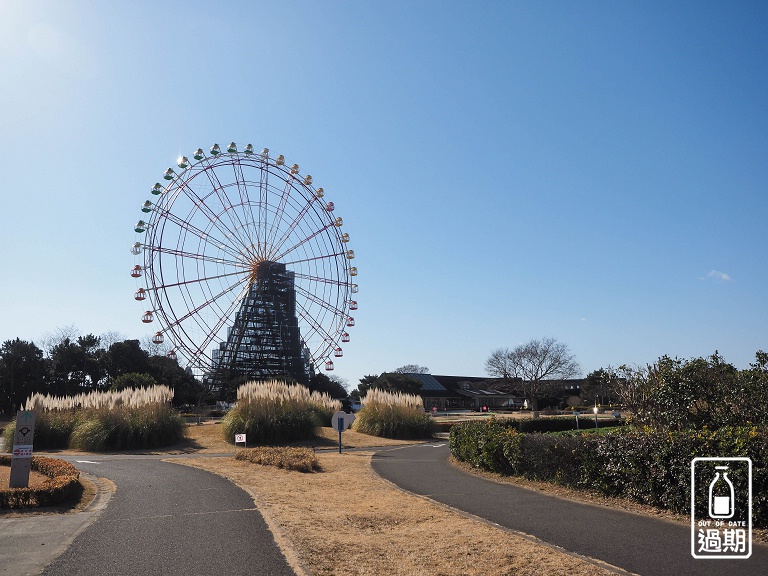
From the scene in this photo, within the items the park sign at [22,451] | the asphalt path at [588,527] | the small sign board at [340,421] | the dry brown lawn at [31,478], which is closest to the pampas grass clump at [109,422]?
the dry brown lawn at [31,478]

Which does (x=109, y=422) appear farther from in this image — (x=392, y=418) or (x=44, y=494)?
(x=44, y=494)

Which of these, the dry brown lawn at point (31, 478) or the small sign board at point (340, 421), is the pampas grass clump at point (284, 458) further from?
the dry brown lawn at point (31, 478)

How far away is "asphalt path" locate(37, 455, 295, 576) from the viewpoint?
670 cm

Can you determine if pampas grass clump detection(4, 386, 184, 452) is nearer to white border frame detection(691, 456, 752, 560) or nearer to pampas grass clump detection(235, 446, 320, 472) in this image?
pampas grass clump detection(235, 446, 320, 472)

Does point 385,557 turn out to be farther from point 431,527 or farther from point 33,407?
point 33,407

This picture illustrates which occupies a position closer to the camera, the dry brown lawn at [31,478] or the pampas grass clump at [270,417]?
the dry brown lawn at [31,478]

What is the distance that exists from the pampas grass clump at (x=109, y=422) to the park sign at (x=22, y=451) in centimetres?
1103

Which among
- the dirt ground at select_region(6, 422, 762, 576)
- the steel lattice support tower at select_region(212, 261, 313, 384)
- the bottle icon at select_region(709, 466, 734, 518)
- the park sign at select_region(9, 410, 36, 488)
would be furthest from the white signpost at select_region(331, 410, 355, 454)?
the steel lattice support tower at select_region(212, 261, 313, 384)

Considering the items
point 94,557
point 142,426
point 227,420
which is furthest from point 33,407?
point 94,557

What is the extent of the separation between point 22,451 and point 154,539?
241 inches

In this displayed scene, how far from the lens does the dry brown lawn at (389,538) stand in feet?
21.5

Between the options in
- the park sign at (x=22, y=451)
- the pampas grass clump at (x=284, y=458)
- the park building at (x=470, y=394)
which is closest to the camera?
the park sign at (x=22, y=451)

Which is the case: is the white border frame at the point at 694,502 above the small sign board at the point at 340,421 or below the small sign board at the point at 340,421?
above

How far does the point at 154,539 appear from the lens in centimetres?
801
